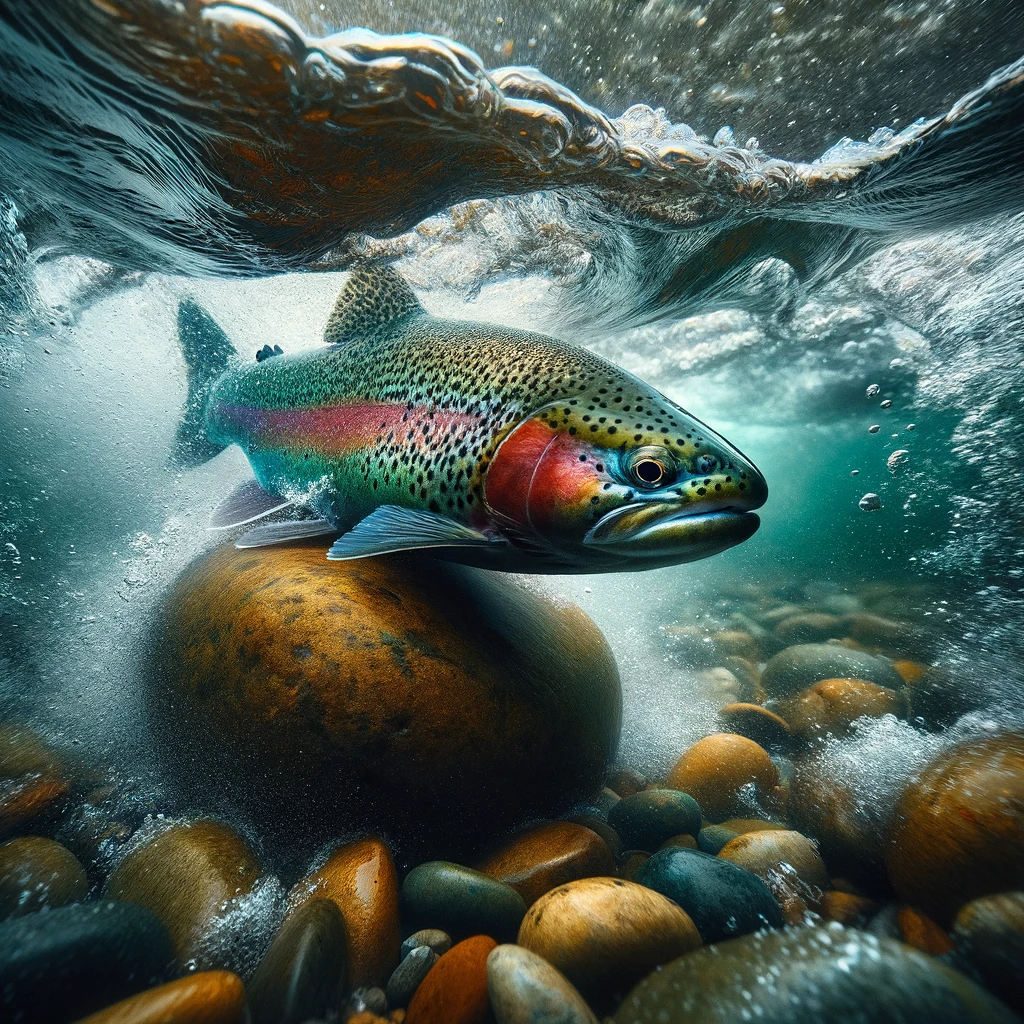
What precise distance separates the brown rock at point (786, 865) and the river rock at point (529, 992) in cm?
114

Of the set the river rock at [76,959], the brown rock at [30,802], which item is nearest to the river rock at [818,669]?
the river rock at [76,959]

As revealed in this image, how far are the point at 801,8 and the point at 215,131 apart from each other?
4.15m

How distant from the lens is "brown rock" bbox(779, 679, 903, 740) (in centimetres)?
361

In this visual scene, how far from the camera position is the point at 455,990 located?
52.8 inches

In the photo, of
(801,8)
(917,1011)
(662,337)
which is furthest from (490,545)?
(662,337)

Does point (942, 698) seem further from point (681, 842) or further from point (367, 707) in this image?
point (367, 707)

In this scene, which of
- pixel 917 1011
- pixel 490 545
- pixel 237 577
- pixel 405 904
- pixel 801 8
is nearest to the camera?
pixel 917 1011

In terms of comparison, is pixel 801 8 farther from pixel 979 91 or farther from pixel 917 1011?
pixel 917 1011

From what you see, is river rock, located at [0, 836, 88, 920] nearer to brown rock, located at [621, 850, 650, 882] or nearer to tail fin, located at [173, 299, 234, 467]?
brown rock, located at [621, 850, 650, 882]

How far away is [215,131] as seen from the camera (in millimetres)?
2885

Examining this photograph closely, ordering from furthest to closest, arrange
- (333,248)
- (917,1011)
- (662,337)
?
(662,337) < (333,248) < (917,1011)

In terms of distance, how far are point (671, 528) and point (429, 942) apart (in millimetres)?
1805

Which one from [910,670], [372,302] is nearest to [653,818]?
[372,302]

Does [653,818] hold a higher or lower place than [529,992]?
lower
